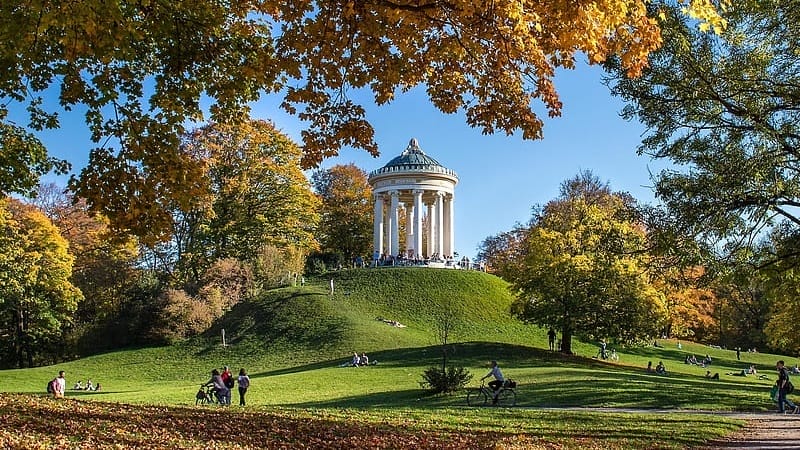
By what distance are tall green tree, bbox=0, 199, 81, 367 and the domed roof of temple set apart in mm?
24152

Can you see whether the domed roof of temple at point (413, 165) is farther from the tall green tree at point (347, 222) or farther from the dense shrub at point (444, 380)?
the dense shrub at point (444, 380)

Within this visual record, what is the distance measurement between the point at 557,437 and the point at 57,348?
40.7 meters

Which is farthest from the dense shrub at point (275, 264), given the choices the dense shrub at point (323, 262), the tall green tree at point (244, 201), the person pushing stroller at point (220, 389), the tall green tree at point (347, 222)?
the person pushing stroller at point (220, 389)

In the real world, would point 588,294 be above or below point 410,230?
below

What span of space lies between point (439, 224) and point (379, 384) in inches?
1314

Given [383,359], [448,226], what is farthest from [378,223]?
[383,359]

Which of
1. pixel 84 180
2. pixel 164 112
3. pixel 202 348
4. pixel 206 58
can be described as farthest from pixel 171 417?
pixel 202 348

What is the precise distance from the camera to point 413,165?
54.6m

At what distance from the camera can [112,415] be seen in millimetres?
10609

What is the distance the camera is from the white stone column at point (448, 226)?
56.7 meters

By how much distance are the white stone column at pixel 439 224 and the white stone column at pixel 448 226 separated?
33cm

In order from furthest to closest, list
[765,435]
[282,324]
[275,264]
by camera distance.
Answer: [275,264] → [282,324] → [765,435]

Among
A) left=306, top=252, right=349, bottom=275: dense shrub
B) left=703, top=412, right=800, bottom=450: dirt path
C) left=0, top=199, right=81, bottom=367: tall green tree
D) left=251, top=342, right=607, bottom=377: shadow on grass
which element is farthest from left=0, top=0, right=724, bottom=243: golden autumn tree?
left=306, top=252, right=349, bottom=275: dense shrub

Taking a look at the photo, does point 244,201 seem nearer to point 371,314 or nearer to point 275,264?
point 275,264
